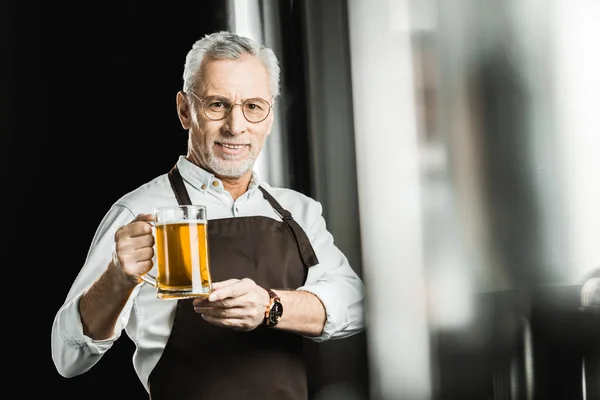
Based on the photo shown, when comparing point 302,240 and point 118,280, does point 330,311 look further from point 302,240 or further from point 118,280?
point 118,280

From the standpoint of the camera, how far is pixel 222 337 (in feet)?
5.49

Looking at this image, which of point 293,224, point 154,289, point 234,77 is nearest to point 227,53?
point 234,77

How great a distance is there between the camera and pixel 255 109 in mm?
1759

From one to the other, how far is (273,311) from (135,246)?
29cm

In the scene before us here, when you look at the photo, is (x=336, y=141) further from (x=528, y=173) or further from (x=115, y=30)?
(x=115, y=30)

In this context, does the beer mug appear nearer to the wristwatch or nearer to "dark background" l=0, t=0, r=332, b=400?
the wristwatch

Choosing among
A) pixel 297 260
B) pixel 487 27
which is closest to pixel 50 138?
pixel 297 260

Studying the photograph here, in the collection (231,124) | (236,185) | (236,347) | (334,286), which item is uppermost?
(231,124)

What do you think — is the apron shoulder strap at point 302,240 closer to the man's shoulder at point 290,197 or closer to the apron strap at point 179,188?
the man's shoulder at point 290,197

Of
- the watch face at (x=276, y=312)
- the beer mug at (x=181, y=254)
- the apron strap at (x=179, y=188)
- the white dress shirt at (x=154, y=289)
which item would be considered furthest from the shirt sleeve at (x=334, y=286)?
the beer mug at (x=181, y=254)

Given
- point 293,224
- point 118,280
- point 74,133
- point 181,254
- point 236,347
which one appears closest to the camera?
point 181,254

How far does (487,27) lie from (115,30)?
42.1 inches

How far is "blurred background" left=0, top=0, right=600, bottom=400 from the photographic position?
141cm

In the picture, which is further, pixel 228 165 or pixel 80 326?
pixel 228 165
